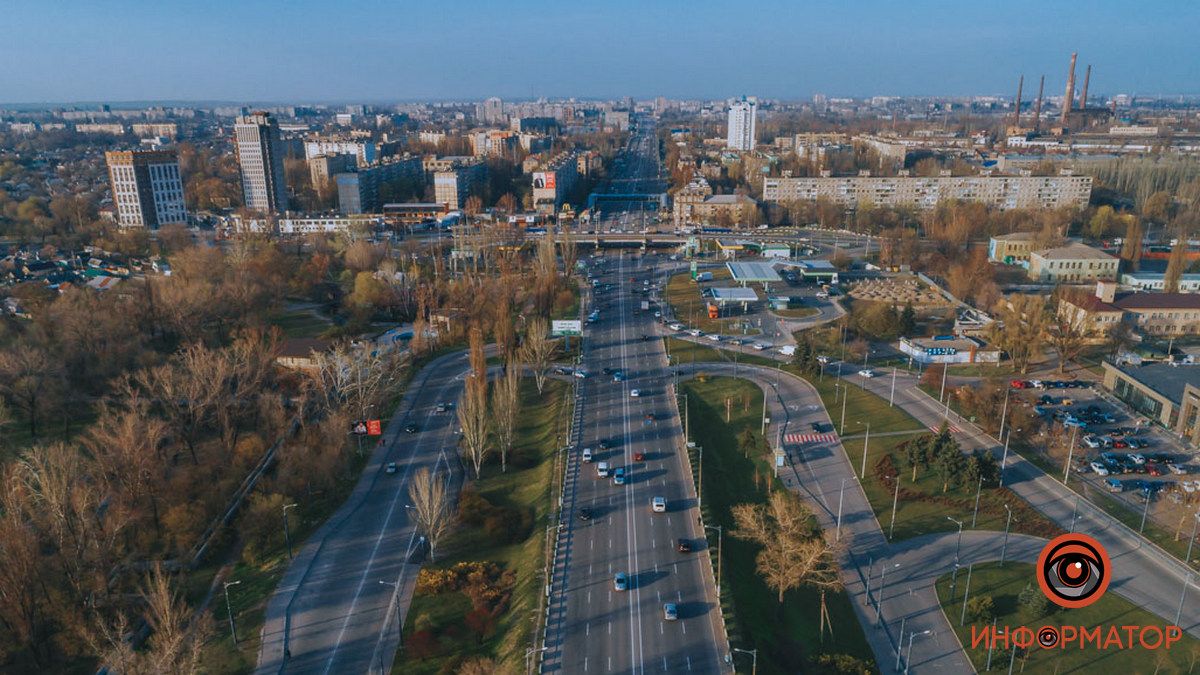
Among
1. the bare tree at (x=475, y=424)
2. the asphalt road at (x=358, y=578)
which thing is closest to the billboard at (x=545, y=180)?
the asphalt road at (x=358, y=578)

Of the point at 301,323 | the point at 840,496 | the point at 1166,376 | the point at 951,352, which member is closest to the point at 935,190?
the point at 951,352

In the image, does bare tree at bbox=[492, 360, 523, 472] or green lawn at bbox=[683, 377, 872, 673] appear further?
bare tree at bbox=[492, 360, 523, 472]

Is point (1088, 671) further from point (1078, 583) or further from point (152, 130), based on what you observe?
point (152, 130)

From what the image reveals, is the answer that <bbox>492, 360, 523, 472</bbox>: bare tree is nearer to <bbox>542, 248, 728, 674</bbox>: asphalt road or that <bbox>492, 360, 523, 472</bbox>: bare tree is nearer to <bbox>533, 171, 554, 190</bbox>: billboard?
<bbox>542, 248, 728, 674</bbox>: asphalt road

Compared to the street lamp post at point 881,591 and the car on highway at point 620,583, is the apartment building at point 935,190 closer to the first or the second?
the street lamp post at point 881,591

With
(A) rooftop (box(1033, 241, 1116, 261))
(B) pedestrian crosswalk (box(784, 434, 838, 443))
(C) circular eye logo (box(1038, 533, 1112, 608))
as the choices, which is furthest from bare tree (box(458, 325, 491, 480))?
(A) rooftop (box(1033, 241, 1116, 261))
